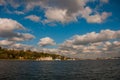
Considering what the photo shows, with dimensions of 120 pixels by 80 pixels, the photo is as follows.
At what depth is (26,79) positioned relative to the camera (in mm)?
69312

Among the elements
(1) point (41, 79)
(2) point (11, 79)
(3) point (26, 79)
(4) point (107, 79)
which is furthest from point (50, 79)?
(4) point (107, 79)

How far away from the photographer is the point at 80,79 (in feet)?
226

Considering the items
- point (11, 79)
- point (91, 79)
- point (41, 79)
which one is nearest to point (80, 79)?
point (91, 79)

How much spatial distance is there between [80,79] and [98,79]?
19.6ft

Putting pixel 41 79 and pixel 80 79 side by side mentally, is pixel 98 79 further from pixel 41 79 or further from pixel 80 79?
pixel 41 79

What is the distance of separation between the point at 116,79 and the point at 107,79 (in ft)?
9.69

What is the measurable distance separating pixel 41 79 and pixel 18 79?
7.81 meters

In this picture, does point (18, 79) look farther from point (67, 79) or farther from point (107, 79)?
point (107, 79)

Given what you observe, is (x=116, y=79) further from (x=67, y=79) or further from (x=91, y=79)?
(x=67, y=79)

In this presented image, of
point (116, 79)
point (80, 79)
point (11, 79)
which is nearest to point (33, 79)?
point (11, 79)

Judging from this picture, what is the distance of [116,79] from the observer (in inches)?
2645

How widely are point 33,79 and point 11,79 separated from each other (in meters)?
7.48

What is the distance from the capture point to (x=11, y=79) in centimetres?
6962

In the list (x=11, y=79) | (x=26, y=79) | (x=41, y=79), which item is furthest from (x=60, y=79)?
(x=11, y=79)
